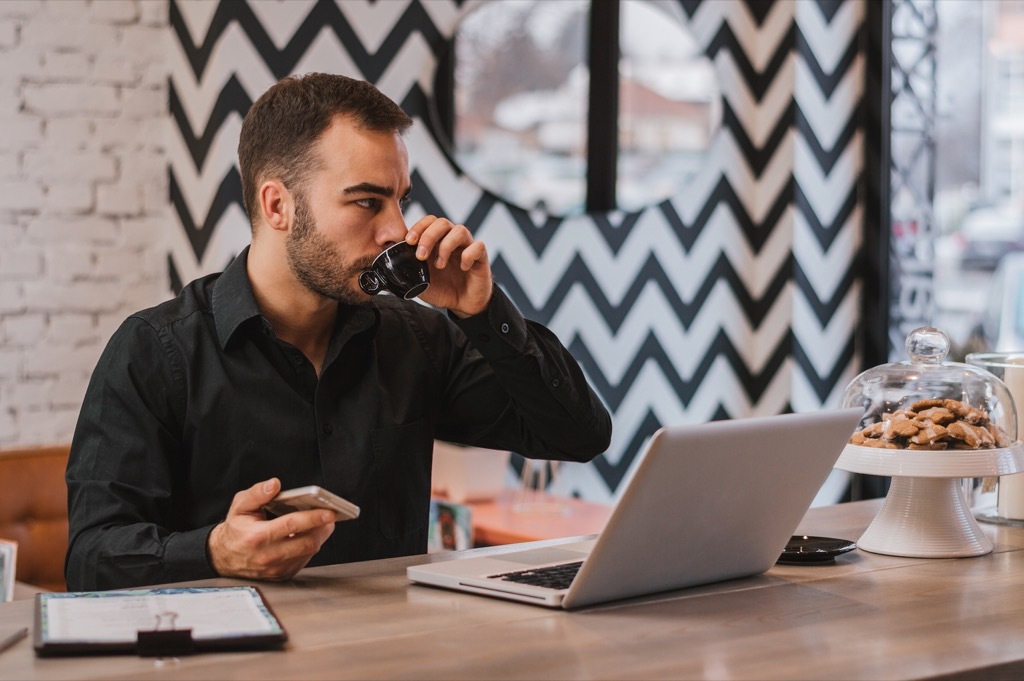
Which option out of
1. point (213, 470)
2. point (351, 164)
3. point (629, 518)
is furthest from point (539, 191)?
point (629, 518)

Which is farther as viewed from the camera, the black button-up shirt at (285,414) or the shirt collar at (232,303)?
the shirt collar at (232,303)

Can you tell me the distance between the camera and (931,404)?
1.70 m

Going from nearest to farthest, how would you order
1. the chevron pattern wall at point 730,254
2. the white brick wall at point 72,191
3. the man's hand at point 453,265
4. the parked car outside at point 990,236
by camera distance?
the man's hand at point 453,265
the white brick wall at point 72,191
the chevron pattern wall at point 730,254
the parked car outside at point 990,236

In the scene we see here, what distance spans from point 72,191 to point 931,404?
2049 millimetres

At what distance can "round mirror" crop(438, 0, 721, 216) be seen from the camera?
3258 mm

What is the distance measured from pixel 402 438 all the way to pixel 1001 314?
2352 mm

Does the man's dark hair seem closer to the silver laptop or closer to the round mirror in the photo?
the silver laptop

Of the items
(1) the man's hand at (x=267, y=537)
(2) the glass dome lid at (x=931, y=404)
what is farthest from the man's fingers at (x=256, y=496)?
(2) the glass dome lid at (x=931, y=404)

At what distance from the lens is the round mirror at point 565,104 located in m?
3.26

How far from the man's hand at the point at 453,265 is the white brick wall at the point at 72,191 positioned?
56.8 inches

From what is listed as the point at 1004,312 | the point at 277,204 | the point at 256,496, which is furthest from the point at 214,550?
the point at 1004,312

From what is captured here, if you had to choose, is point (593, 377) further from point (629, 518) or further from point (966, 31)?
point (629, 518)

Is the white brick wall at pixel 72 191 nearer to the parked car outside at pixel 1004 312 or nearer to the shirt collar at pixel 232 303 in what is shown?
the shirt collar at pixel 232 303

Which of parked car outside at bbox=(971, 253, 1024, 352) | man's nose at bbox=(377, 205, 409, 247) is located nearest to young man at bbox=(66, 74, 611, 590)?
man's nose at bbox=(377, 205, 409, 247)
